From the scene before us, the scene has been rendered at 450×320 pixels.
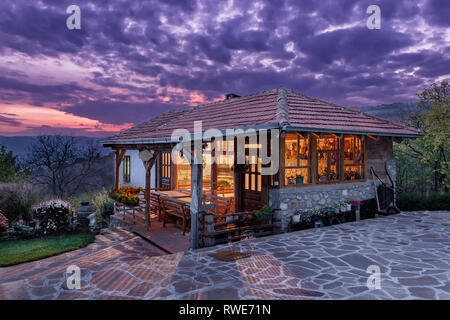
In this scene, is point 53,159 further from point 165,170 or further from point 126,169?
point 165,170

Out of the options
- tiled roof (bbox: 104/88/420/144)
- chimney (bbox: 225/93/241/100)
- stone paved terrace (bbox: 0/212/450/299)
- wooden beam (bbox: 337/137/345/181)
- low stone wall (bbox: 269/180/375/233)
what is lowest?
stone paved terrace (bbox: 0/212/450/299)

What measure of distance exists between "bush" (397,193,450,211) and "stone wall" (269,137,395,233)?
175cm

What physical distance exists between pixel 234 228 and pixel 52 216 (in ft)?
22.2

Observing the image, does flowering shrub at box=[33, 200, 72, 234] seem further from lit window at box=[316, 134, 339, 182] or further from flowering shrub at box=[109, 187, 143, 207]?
lit window at box=[316, 134, 339, 182]

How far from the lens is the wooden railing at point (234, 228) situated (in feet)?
23.6

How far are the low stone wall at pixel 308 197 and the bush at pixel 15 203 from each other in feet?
30.2

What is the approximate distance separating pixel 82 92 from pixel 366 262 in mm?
15733

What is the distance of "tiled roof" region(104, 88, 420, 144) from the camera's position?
8250mm

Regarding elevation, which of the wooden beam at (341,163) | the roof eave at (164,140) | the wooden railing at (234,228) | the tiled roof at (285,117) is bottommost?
the wooden railing at (234,228)

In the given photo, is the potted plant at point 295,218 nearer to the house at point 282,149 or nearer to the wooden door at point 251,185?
the house at point 282,149

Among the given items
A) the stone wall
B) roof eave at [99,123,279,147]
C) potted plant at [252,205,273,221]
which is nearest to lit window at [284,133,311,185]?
the stone wall

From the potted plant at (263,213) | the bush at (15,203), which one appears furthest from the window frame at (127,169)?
the potted plant at (263,213)

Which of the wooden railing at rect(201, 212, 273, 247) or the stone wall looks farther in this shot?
the stone wall
